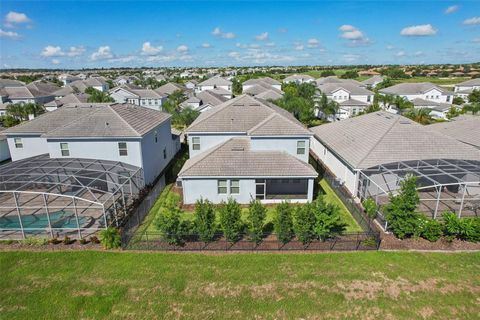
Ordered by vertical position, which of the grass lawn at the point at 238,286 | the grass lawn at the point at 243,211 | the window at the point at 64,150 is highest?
the window at the point at 64,150

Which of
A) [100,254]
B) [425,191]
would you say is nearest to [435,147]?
[425,191]

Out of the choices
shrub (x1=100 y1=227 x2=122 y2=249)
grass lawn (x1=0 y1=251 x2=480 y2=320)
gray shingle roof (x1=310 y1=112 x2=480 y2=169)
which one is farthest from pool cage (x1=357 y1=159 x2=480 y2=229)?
shrub (x1=100 y1=227 x2=122 y2=249)

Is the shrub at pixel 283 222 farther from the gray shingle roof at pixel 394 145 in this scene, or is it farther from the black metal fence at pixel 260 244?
the gray shingle roof at pixel 394 145

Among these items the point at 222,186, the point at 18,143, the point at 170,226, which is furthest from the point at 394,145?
the point at 18,143

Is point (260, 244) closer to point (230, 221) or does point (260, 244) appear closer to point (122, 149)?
point (230, 221)

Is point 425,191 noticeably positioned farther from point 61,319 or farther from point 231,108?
point 61,319

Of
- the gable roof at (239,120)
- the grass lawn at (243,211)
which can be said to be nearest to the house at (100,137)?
the grass lawn at (243,211)
